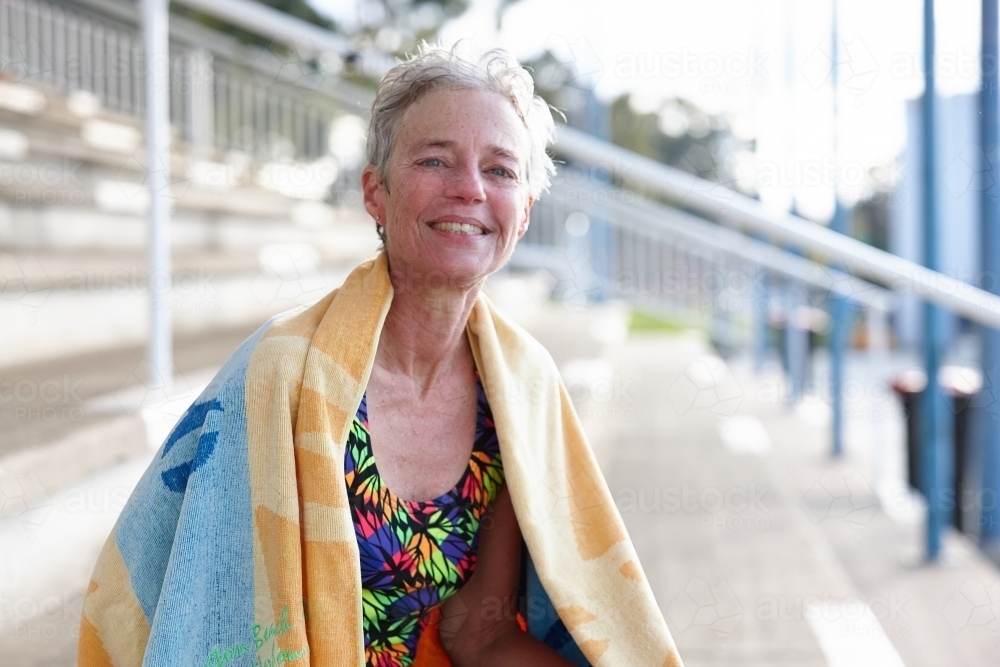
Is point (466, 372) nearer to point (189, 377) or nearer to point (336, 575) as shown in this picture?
point (336, 575)

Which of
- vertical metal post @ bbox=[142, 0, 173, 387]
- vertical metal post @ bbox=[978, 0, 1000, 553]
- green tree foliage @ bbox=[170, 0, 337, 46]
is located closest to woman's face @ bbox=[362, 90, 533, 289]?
vertical metal post @ bbox=[142, 0, 173, 387]

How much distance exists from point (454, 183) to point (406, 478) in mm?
365

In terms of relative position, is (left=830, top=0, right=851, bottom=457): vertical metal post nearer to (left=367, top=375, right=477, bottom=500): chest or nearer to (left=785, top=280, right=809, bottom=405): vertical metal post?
(left=785, top=280, right=809, bottom=405): vertical metal post

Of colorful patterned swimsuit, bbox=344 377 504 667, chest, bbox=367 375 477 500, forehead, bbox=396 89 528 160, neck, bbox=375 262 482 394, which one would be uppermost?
forehead, bbox=396 89 528 160

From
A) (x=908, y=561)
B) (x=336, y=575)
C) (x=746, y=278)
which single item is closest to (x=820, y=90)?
(x=908, y=561)

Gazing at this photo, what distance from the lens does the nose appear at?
3.79ft

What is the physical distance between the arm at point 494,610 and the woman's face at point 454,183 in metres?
0.32

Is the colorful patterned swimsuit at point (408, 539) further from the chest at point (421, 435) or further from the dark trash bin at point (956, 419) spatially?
the dark trash bin at point (956, 419)

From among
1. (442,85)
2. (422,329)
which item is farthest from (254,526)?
(442,85)

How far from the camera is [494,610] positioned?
129 cm

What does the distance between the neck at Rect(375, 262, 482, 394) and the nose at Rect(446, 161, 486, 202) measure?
0.12 metres

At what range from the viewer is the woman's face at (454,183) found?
1.16m

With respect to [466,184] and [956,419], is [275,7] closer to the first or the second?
[956,419]

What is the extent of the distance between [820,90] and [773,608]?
10.4ft
